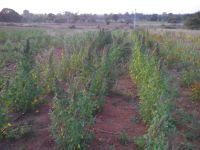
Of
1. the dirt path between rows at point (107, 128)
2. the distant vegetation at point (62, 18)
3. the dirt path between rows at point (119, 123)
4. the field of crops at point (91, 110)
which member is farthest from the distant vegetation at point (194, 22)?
the dirt path between rows at point (107, 128)

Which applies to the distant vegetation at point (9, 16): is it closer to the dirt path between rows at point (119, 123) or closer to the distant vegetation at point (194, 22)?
the distant vegetation at point (194, 22)

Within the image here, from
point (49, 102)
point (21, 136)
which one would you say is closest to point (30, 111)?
point (49, 102)

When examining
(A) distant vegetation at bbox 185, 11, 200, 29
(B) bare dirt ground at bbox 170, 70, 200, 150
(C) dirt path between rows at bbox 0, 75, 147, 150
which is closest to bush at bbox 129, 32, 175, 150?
(B) bare dirt ground at bbox 170, 70, 200, 150

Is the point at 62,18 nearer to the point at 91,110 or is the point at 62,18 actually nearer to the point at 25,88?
the point at 25,88

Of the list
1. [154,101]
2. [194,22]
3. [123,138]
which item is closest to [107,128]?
[123,138]

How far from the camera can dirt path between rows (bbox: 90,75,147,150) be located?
548cm

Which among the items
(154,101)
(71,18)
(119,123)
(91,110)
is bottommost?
(71,18)

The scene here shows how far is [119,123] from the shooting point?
6465 millimetres

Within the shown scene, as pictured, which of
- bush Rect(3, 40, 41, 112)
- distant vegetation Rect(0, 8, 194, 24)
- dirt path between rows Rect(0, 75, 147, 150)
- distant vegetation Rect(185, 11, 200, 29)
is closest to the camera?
dirt path between rows Rect(0, 75, 147, 150)

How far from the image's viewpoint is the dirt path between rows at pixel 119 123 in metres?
5.48

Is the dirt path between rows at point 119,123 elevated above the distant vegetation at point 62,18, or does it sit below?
above

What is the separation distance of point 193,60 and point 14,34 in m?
12.2

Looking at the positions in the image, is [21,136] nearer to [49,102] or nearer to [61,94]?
[61,94]

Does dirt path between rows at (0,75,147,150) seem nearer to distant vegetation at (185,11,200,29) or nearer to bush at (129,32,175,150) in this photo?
bush at (129,32,175,150)
